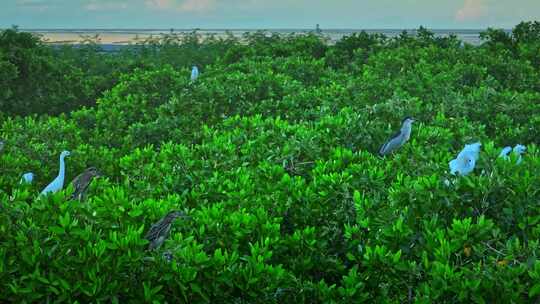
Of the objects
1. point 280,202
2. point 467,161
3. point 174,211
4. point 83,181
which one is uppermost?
point 467,161

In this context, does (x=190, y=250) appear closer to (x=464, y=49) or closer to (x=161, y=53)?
(x=464, y=49)

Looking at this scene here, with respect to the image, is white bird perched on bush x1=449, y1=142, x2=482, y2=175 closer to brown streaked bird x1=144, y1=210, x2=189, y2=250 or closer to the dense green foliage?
the dense green foliage

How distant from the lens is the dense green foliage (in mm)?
4934

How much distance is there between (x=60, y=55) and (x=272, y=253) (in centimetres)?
2156

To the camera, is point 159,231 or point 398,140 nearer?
point 159,231

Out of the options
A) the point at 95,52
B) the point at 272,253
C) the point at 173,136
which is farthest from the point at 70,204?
the point at 95,52

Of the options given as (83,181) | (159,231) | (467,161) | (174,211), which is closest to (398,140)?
(467,161)

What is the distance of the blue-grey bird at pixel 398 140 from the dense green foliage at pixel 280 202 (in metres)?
0.27

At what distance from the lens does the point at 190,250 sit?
5.07 m

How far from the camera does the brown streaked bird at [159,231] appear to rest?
555 cm

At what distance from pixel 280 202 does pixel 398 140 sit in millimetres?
3133

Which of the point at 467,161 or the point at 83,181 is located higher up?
the point at 467,161

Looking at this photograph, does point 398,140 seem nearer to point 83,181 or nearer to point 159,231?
point 83,181

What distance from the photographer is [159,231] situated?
223 inches
